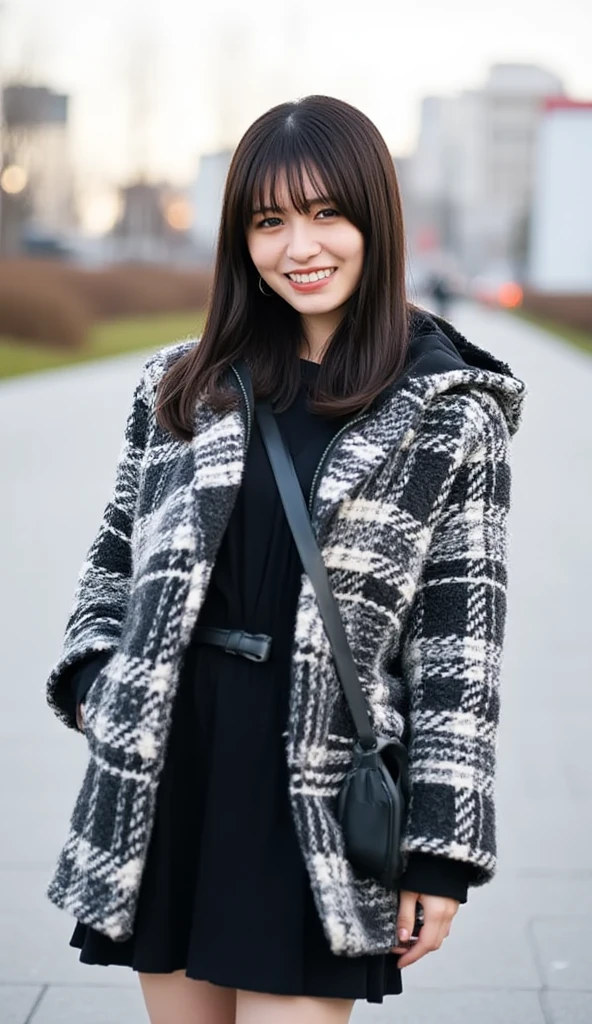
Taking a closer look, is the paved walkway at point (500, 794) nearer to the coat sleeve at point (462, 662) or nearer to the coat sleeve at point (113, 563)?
the coat sleeve at point (113, 563)

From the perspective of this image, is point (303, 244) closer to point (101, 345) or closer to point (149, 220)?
point (101, 345)

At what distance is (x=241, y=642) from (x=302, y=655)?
0.10 m

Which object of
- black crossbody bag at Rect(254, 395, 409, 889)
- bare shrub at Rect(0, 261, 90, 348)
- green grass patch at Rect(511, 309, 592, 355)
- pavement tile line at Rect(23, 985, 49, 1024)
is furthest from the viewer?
green grass patch at Rect(511, 309, 592, 355)

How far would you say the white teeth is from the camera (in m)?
2.35

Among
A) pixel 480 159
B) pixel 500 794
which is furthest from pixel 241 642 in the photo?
pixel 480 159

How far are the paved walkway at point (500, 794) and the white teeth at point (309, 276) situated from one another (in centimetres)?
207

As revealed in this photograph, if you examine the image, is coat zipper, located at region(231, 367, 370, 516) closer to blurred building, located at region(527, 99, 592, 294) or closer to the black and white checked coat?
the black and white checked coat

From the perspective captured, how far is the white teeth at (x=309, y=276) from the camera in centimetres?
235

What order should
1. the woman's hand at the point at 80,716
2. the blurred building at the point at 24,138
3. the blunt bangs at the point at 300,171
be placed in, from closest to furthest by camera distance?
1. the blunt bangs at the point at 300,171
2. the woman's hand at the point at 80,716
3. the blurred building at the point at 24,138

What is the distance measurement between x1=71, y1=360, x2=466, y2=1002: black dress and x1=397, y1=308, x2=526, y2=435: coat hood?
0.23 metres

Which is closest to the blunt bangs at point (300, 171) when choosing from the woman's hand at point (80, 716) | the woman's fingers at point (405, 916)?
the woman's hand at point (80, 716)

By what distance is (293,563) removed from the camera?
87.5 inches

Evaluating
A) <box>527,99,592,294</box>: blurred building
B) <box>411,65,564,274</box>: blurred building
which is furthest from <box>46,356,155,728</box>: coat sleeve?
<box>411,65,564,274</box>: blurred building

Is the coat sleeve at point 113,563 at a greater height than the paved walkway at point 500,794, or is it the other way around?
the coat sleeve at point 113,563
